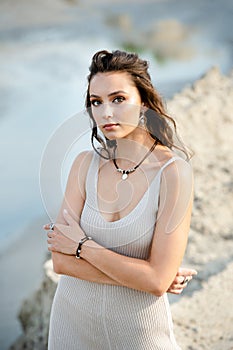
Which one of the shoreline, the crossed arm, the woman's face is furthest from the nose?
the shoreline

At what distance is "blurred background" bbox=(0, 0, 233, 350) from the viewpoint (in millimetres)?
5879

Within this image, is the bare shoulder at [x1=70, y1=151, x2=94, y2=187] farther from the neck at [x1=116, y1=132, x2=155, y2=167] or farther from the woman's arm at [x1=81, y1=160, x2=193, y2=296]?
the woman's arm at [x1=81, y1=160, x2=193, y2=296]

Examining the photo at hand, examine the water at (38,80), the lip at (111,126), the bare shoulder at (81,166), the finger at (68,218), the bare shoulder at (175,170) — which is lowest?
the finger at (68,218)

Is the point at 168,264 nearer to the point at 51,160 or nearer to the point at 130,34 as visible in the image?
the point at 51,160

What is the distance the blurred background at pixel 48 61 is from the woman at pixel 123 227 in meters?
3.19

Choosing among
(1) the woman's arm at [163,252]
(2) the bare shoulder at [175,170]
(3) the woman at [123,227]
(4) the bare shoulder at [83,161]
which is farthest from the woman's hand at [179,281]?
(4) the bare shoulder at [83,161]

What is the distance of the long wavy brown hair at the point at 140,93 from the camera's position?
1.66 meters

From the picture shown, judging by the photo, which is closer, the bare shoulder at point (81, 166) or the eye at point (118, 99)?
the eye at point (118, 99)

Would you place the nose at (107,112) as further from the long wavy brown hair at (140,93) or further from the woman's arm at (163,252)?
the woman's arm at (163,252)

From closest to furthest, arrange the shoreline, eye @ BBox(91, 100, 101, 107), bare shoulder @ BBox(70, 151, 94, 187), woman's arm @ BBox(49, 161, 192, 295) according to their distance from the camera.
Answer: woman's arm @ BBox(49, 161, 192, 295)
eye @ BBox(91, 100, 101, 107)
bare shoulder @ BBox(70, 151, 94, 187)
the shoreline

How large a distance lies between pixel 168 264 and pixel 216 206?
199 centimetres

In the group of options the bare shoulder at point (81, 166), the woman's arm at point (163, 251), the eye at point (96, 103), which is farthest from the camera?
the bare shoulder at point (81, 166)

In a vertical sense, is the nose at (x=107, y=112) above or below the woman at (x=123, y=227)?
above

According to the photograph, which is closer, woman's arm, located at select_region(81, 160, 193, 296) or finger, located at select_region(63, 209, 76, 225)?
woman's arm, located at select_region(81, 160, 193, 296)
